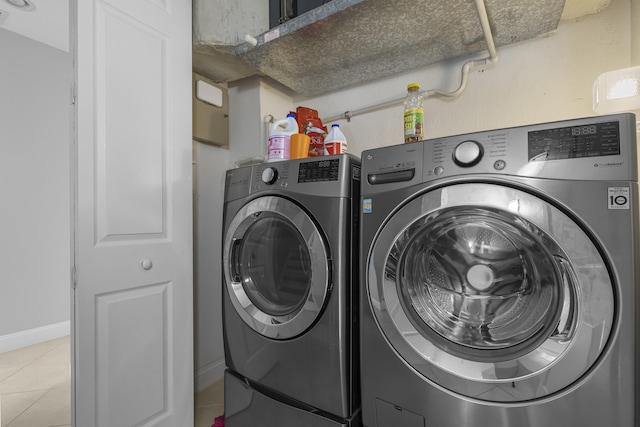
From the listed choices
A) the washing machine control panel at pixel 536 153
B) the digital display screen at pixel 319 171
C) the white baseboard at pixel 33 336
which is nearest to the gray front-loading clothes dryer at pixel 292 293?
the digital display screen at pixel 319 171

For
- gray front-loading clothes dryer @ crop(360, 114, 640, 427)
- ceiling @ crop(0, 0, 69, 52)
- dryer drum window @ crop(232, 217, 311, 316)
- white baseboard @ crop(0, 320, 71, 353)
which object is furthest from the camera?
white baseboard @ crop(0, 320, 71, 353)

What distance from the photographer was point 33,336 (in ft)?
8.18

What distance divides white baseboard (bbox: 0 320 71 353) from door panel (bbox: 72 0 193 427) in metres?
2.05

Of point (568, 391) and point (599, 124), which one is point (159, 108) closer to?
point (599, 124)

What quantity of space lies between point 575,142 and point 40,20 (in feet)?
11.6

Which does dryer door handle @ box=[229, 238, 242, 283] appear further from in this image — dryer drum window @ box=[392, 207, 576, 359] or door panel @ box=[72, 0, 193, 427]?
dryer drum window @ box=[392, 207, 576, 359]

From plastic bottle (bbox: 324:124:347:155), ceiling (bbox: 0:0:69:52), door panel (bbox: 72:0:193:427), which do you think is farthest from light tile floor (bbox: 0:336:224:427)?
ceiling (bbox: 0:0:69:52)

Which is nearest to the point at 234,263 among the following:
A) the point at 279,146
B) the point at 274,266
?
the point at 274,266

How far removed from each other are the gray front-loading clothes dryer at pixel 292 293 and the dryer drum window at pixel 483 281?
0.73ft

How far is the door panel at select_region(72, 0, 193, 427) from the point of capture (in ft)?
3.54

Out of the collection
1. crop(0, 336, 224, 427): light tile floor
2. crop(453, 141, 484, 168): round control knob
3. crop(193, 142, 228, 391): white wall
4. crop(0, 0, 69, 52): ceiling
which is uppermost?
crop(0, 0, 69, 52): ceiling

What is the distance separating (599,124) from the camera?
68 centimetres

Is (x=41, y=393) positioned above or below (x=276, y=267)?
below

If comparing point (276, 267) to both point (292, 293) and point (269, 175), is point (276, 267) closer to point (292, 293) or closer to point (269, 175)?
point (292, 293)
